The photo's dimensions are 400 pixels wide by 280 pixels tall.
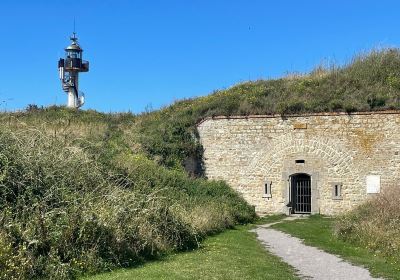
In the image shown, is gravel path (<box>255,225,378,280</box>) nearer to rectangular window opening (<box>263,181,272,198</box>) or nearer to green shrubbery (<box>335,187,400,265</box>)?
green shrubbery (<box>335,187,400,265</box>)

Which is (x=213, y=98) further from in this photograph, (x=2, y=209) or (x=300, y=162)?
(x=2, y=209)

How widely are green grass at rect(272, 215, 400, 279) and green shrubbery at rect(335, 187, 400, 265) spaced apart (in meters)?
0.22

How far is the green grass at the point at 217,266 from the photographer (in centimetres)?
934

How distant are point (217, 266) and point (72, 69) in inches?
1318

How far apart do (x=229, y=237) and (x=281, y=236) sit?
2024 mm

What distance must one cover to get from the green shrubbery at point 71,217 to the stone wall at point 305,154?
306 inches

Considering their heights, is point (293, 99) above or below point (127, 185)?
above

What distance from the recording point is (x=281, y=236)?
16.3 metres

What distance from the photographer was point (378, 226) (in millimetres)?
13500

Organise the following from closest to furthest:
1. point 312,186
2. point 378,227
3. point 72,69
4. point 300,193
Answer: point 378,227, point 312,186, point 300,193, point 72,69

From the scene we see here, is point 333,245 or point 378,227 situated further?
point 333,245

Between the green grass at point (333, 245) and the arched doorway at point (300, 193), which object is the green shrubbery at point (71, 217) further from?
the arched doorway at point (300, 193)

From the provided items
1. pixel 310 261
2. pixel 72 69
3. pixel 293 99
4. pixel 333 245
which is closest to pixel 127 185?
pixel 333 245

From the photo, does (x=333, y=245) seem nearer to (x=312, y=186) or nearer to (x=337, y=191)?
(x=337, y=191)
